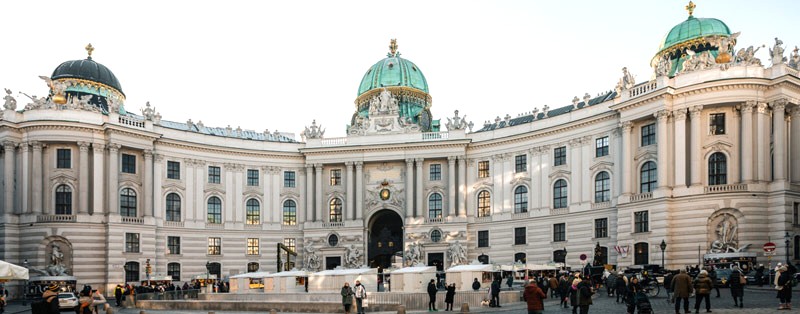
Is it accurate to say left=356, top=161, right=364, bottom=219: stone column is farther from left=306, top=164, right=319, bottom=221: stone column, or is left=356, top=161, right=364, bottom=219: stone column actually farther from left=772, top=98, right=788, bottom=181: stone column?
left=772, top=98, right=788, bottom=181: stone column

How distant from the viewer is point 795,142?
52438 mm

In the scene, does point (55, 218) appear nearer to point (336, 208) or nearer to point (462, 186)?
point (336, 208)

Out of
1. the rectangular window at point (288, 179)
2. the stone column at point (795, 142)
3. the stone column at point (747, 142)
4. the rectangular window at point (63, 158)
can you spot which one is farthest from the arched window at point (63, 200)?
the stone column at point (795, 142)

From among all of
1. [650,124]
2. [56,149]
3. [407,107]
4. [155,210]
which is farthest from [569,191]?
[56,149]

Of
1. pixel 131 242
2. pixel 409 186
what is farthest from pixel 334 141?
pixel 131 242

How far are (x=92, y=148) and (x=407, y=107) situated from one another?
109 feet

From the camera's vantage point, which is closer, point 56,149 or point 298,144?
point 56,149

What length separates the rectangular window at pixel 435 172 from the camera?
71.3 m

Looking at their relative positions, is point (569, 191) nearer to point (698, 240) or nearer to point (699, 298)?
point (698, 240)

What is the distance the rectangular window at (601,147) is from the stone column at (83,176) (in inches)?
1663

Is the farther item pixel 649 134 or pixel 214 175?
pixel 214 175

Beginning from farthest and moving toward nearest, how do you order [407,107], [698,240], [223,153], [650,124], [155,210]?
[407,107], [223,153], [155,210], [650,124], [698,240]

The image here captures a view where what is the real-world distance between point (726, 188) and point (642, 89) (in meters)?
9.79

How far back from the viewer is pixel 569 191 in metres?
62.8
